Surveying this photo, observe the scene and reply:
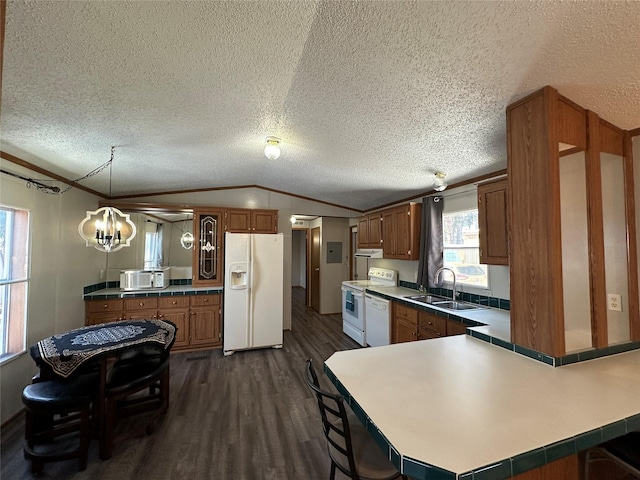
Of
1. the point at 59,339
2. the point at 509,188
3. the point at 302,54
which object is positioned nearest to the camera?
the point at 302,54

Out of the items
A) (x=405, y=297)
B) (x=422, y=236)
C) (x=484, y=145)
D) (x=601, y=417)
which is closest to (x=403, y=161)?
(x=484, y=145)

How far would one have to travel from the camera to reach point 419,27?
130 centimetres

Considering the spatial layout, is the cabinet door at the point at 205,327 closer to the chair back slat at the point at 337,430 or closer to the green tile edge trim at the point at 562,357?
the chair back slat at the point at 337,430

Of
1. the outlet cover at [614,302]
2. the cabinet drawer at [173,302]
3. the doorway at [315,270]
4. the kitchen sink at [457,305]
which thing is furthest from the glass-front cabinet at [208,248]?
the outlet cover at [614,302]

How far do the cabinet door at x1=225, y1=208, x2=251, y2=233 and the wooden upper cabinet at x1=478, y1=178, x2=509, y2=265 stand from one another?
328 cm

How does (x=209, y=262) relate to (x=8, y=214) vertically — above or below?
below

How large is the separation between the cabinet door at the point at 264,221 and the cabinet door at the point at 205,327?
139cm

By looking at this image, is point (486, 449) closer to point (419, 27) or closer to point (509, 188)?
point (509, 188)

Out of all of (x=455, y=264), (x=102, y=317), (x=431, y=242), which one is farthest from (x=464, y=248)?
(x=102, y=317)

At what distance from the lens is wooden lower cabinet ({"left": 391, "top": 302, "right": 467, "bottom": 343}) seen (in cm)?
271

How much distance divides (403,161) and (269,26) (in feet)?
6.38

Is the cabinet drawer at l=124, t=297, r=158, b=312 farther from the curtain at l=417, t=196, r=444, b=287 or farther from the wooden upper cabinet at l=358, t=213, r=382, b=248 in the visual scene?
the curtain at l=417, t=196, r=444, b=287

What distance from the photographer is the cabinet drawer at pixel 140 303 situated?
379cm

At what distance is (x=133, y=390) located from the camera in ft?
7.25
